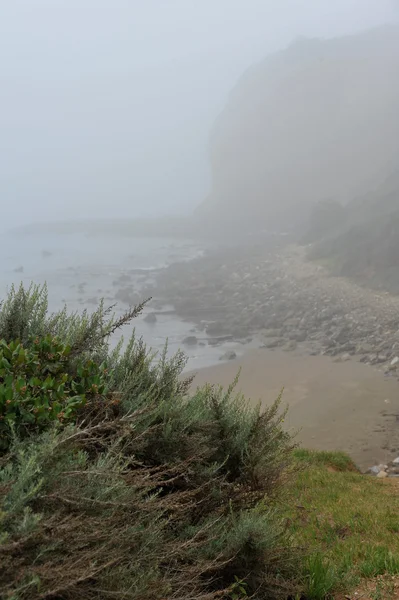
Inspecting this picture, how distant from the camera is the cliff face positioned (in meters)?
95.6

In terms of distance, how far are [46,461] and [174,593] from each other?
97 centimetres

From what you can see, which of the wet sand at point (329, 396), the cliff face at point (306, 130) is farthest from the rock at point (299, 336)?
the cliff face at point (306, 130)

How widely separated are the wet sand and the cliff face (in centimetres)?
6020

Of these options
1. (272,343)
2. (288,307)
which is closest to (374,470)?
(272,343)

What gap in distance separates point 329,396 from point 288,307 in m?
17.5

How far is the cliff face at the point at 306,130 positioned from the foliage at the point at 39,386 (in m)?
82.6

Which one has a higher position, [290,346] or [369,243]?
[369,243]

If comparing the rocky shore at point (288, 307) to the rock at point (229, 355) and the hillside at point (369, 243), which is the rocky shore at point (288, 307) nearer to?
the hillside at point (369, 243)

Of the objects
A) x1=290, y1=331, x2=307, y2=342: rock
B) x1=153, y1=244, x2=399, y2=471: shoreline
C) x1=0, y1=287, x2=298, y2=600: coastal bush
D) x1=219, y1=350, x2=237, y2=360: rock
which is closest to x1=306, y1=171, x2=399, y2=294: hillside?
x1=153, y1=244, x2=399, y2=471: shoreline

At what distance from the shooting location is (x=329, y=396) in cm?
2191

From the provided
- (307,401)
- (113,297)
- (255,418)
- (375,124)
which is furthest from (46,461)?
(375,124)

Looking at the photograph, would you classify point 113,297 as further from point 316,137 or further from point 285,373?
point 316,137

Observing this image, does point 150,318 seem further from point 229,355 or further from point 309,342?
point 309,342

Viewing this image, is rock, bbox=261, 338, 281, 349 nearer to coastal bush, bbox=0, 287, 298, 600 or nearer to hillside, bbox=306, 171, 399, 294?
hillside, bbox=306, 171, 399, 294
